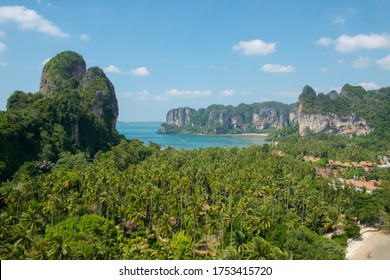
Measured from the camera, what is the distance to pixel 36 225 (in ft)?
115

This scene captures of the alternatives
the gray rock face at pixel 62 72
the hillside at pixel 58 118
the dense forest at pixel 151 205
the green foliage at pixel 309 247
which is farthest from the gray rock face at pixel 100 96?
the green foliage at pixel 309 247

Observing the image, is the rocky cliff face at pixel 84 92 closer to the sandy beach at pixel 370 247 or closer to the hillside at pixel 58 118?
the hillside at pixel 58 118

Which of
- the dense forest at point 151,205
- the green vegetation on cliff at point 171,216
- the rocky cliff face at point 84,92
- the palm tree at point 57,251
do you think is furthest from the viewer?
the rocky cliff face at point 84,92

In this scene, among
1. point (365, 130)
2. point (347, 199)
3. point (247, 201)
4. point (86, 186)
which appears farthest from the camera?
point (365, 130)

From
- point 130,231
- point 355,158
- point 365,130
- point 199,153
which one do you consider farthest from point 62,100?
point 365,130

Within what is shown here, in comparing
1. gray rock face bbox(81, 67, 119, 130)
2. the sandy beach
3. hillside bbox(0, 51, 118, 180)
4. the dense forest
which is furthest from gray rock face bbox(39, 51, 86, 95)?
the sandy beach

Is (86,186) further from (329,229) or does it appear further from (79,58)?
(79,58)

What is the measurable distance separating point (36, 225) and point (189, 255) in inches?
622

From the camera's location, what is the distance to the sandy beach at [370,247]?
1698 inches

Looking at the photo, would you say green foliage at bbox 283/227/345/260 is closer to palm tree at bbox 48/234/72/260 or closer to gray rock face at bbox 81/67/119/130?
palm tree at bbox 48/234/72/260

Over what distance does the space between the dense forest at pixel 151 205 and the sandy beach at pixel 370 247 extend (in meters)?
1.63

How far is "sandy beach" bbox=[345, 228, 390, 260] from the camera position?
43.1 metres

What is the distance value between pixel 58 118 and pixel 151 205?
5209 cm

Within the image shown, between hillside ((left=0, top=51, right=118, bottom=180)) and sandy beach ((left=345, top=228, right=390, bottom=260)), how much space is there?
172ft
